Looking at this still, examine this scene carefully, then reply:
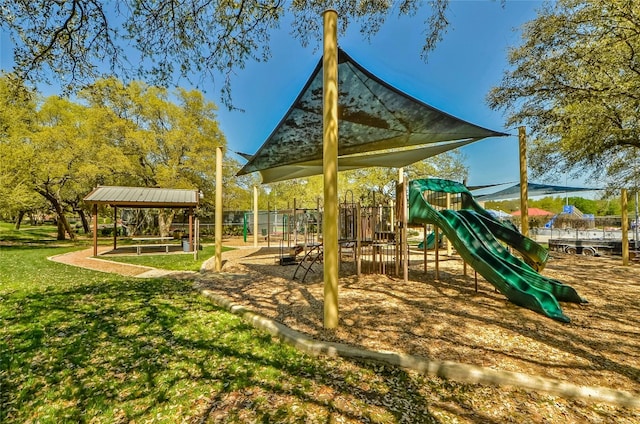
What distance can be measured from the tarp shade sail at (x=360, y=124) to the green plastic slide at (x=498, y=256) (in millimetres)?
1317

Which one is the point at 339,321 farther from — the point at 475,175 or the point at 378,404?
the point at 475,175

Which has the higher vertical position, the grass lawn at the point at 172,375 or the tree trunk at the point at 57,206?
the tree trunk at the point at 57,206

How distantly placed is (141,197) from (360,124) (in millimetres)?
10382

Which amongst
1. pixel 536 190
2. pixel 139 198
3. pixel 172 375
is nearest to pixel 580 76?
pixel 536 190

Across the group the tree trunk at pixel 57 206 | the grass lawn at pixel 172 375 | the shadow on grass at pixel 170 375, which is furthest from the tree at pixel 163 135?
the shadow on grass at pixel 170 375

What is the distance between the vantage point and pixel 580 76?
5902 millimetres

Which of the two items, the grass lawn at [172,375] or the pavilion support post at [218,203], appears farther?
the pavilion support post at [218,203]

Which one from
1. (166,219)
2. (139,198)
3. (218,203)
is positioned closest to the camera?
(218,203)

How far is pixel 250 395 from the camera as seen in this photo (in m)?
2.35

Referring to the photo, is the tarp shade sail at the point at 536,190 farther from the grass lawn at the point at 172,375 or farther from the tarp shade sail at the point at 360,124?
the grass lawn at the point at 172,375

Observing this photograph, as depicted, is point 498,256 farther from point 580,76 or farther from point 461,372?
point 580,76

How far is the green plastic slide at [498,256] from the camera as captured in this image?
4324 mm

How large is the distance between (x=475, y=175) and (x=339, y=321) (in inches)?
921

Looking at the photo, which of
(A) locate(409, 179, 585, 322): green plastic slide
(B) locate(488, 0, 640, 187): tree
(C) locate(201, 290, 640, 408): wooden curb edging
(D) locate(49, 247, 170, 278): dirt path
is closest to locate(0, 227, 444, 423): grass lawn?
(C) locate(201, 290, 640, 408): wooden curb edging
